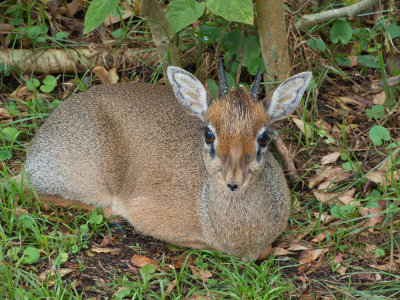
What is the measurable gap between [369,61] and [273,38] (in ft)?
4.33

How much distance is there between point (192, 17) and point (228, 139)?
1.12 m

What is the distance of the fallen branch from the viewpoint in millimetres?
7039

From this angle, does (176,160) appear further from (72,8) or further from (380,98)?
(72,8)

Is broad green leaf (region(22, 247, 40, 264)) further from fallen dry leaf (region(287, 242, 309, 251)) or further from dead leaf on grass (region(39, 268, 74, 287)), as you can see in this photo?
fallen dry leaf (region(287, 242, 309, 251))

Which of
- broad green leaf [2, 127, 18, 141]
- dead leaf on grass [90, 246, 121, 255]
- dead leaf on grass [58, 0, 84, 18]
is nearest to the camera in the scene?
dead leaf on grass [90, 246, 121, 255]

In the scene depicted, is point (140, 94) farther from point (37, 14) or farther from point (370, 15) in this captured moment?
point (370, 15)

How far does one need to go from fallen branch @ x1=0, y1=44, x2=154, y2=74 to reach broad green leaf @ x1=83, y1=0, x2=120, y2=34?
2317 millimetres

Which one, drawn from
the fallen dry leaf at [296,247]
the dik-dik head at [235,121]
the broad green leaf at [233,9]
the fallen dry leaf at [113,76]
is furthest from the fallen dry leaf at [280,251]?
the fallen dry leaf at [113,76]

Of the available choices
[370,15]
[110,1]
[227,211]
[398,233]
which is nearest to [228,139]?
[227,211]

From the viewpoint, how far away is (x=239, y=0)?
4605 millimetres

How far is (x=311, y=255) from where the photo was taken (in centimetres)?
505

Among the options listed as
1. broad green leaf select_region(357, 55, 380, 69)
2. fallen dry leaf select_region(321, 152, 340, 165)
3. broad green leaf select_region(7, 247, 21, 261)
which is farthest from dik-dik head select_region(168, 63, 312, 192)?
broad green leaf select_region(357, 55, 380, 69)

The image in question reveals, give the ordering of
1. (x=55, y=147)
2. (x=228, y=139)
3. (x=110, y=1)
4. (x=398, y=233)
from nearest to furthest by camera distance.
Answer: (x=228, y=139)
(x=110, y=1)
(x=398, y=233)
(x=55, y=147)

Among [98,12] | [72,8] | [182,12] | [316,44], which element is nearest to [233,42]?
[316,44]
